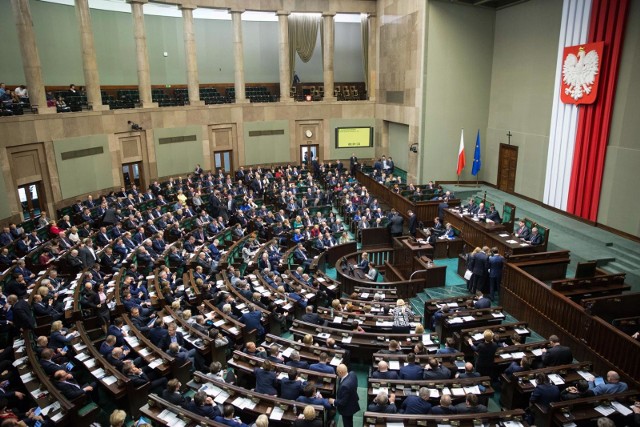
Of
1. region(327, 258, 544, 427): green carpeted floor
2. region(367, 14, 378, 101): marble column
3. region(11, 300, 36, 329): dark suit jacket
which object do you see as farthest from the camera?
region(367, 14, 378, 101): marble column

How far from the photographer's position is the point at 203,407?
20.3 feet

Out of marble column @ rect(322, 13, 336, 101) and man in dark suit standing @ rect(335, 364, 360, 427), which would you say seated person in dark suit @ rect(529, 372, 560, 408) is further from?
marble column @ rect(322, 13, 336, 101)

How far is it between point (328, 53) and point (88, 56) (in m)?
12.3

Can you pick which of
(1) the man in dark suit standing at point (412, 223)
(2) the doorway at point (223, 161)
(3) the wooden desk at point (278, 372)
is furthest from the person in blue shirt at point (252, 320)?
(2) the doorway at point (223, 161)

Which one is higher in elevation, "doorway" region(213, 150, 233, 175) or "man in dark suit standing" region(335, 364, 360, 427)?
"doorway" region(213, 150, 233, 175)

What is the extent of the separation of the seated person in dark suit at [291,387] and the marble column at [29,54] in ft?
50.8

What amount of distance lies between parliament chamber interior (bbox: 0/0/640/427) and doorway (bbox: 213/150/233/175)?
8cm

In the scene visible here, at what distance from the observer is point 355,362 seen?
28.3 feet

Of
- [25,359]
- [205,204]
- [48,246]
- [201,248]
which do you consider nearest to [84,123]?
[205,204]

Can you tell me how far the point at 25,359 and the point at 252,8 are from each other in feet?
69.5

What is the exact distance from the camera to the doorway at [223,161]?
81.9ft

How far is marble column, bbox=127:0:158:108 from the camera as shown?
20.9 metres

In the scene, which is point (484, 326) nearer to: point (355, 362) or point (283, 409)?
point (355, 362)

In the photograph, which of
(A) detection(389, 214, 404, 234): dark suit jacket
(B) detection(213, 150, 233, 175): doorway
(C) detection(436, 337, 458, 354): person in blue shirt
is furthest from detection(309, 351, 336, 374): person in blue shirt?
(B) detection(213, 150, 233, 175): doorway
